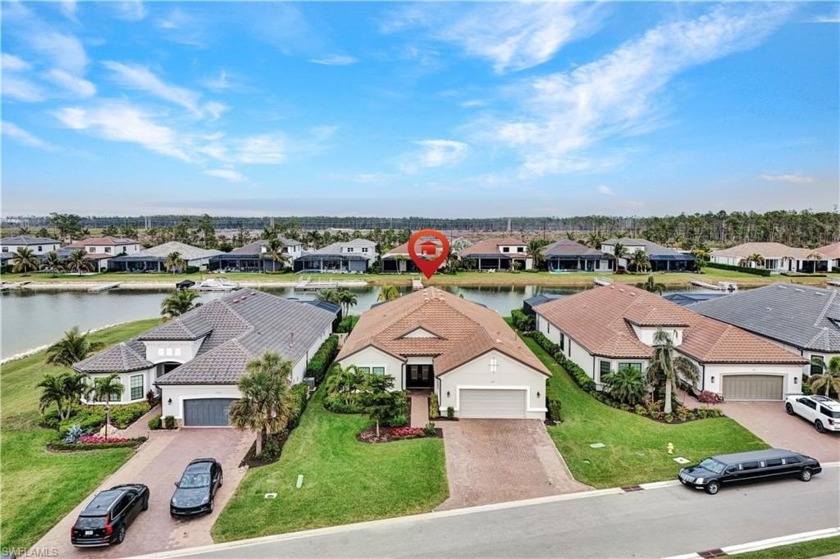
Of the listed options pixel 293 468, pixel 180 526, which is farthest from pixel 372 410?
pixel 180 526

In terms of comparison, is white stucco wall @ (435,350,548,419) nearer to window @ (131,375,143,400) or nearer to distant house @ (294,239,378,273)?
window @ (131,375,143,400)

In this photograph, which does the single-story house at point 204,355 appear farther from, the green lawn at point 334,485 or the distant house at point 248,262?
the distant house at point 248,262

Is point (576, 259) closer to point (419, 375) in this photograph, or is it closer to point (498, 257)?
point (498, 257)

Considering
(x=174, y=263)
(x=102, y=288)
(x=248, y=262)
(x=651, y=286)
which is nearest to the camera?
(x=651, y=286)

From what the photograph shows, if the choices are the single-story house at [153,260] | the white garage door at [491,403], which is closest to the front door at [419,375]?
the white garage door at [491,403]

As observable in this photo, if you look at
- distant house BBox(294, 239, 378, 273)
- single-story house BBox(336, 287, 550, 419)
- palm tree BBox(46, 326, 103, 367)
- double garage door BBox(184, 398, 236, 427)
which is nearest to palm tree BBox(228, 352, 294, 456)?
double garage door BBox(184, 398, 236, 427)

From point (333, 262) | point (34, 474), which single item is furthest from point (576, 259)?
point (34, 474)
